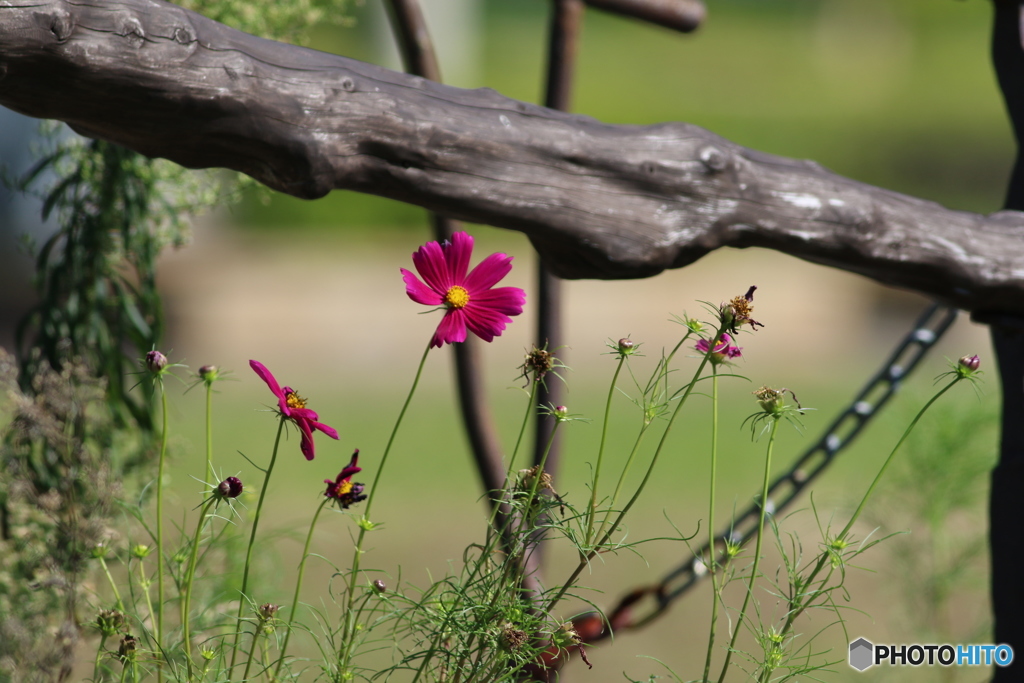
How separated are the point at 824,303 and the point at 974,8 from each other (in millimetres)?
8899

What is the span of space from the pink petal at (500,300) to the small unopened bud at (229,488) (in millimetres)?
177

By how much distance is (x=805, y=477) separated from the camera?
121cm

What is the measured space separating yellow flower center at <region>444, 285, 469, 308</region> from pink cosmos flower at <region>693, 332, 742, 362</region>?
157 mm

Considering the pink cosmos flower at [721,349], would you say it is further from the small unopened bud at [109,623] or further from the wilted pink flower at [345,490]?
the small unopened bud at [109,623]

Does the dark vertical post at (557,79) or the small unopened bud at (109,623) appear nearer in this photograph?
the small unopened bud at (109,623)

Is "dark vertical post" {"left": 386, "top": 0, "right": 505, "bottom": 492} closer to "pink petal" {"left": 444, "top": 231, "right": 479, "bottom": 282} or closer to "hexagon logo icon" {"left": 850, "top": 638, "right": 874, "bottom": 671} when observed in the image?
"hexagon logo icon" {"left": 850, "top": 638, "right": 874, "bottom": 671}

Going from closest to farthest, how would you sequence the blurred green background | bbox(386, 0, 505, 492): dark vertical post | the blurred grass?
1. bbox(386, 0, 505, 492): dark vertical post
2. the blurred green background
3. the blurred grass

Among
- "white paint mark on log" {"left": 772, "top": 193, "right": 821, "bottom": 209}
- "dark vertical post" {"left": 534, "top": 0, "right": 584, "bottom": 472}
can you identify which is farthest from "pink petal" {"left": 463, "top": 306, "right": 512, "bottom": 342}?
"dark vertical post" {"left": 534, "top": 0, "right": 584, "bottom": 472}

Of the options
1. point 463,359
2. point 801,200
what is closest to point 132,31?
point 801,200

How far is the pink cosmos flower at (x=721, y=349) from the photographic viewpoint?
0.61 meters

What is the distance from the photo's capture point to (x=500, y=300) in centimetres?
61

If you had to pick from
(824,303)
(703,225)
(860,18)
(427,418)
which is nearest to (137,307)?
(703,225)

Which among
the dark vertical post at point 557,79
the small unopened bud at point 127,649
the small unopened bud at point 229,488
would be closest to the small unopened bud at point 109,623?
the small unopened bud at point 127,649

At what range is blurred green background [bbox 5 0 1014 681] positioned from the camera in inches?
109
